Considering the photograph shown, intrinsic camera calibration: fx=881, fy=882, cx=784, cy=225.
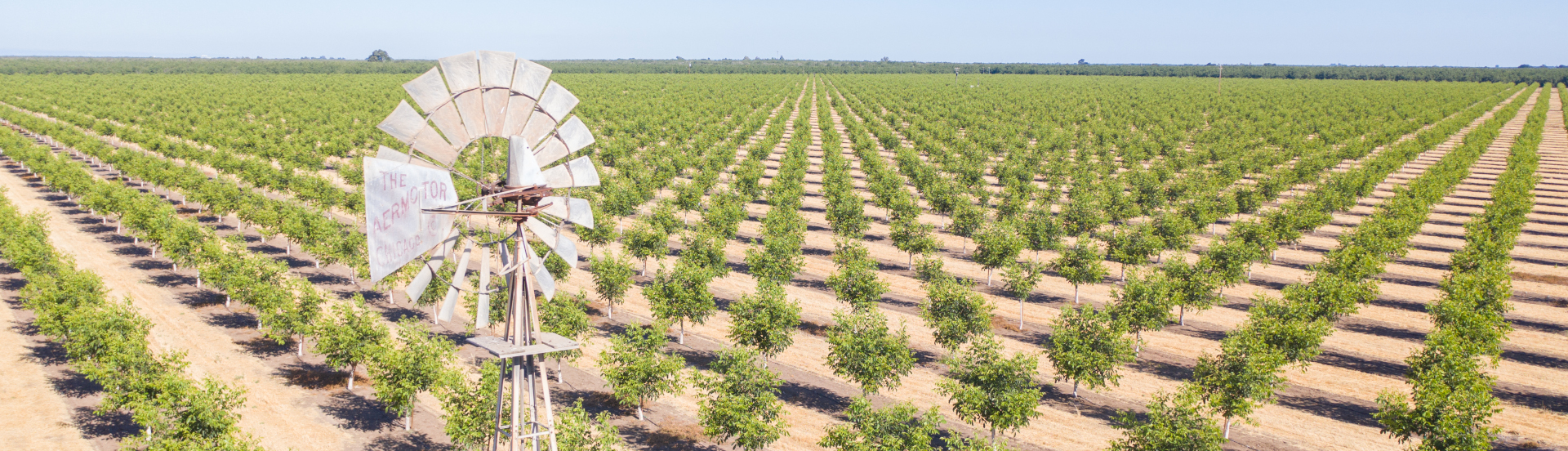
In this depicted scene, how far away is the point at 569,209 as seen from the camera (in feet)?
66.4

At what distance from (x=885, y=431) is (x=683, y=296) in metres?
18.3

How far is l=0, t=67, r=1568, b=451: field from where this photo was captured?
1480 inches

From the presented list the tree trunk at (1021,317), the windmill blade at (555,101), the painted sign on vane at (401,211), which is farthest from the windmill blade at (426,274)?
the tree trunk at (1021,317)

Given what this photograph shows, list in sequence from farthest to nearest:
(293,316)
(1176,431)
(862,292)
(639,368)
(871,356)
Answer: (862,292), (293,316), (871,356), (639,368), (1176,431)

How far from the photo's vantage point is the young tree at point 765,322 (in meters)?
43.2

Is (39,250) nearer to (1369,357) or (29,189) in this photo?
(29,189)

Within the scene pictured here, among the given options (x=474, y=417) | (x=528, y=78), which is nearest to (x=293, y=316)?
(x=474, y=417)

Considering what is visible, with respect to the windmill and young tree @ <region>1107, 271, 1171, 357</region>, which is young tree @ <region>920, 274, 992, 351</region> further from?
the windmill

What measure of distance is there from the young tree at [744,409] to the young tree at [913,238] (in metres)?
26.5

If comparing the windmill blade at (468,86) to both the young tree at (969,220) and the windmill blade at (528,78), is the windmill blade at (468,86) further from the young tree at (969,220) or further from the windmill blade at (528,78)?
the young tree at (969,220)

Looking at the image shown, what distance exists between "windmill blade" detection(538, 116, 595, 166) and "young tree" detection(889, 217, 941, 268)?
4205 cm

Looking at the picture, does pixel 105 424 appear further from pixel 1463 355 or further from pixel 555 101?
pixel 1463 355

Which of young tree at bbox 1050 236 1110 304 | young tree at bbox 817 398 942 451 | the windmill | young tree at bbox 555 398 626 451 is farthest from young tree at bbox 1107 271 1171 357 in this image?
the windmill

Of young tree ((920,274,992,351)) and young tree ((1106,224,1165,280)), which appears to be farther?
young tree ((1106,224,1165,280))
